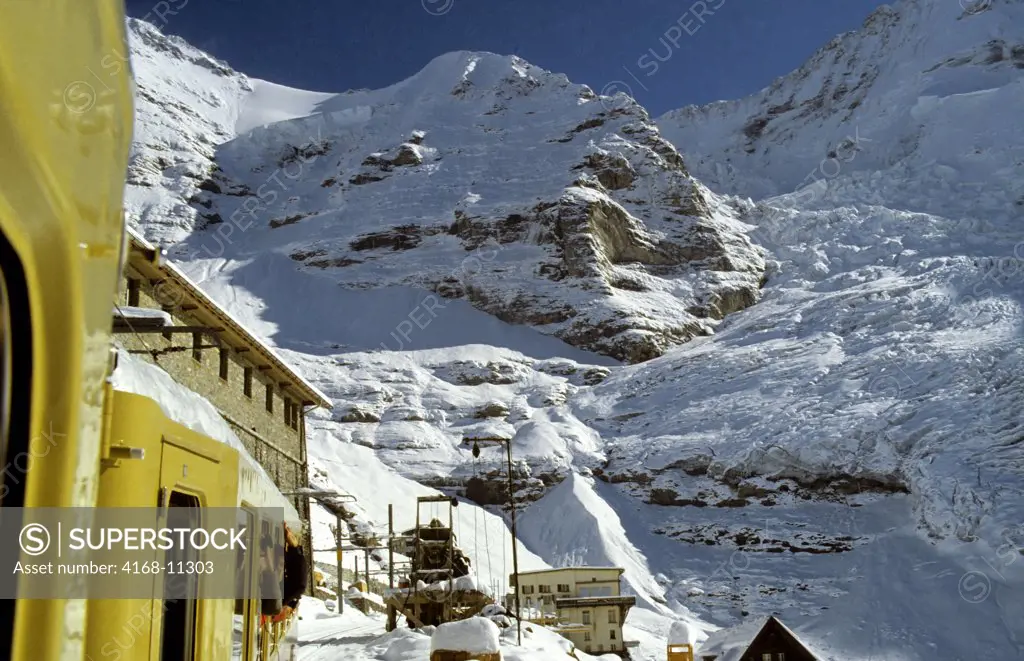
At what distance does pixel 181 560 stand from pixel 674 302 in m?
84.0

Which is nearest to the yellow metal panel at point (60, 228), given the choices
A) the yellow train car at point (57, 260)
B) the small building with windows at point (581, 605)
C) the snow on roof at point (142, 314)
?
the yellow train car at point (57, 260)

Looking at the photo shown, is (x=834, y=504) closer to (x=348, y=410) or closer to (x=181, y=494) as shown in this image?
(x=348, y=410)

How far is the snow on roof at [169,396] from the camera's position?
2.90 m

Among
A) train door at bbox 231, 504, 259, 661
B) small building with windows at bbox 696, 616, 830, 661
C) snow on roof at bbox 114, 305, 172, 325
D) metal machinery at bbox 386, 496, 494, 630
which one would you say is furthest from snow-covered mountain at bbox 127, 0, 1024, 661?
snow on roof at bbox 114, 305, 172, 325

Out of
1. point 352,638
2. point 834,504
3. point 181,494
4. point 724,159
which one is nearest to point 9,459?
point 181,494

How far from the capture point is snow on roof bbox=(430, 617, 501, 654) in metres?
10.5

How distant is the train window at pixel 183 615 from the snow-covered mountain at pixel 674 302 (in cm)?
3129

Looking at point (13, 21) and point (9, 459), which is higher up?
point (13, 21)

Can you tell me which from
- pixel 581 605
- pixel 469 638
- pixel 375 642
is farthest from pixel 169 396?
pixel 581 605

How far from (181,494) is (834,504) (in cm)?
4723

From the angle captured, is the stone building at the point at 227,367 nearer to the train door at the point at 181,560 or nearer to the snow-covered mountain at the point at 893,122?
the train door at the point at 181,560

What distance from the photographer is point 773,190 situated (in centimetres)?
11375

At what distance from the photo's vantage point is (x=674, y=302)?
280 feet

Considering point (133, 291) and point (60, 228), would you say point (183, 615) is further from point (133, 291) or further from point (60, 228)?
point (133, 291)
